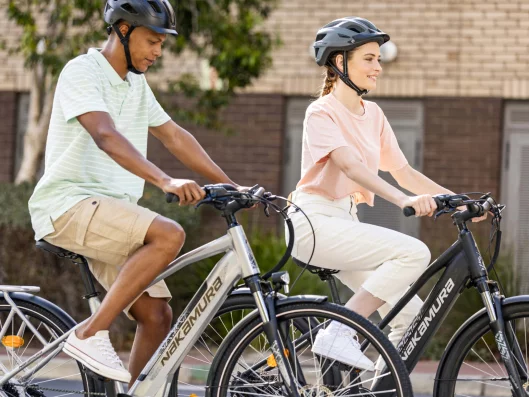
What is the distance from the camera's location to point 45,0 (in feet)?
33.4

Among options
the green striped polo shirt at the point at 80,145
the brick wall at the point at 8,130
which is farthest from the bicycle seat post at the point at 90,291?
the brick wall at the point at 8,130

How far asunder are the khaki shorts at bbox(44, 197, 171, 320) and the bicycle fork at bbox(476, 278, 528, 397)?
1394 mm

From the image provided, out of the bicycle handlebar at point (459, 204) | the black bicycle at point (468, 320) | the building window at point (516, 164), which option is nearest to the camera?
the black bicycle at point (468, 320)

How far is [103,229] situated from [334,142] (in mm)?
1049

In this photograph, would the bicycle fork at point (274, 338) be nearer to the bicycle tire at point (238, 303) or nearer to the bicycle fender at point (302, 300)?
the bicycle fender at point (302, 300)

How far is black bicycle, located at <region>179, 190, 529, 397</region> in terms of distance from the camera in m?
4.40

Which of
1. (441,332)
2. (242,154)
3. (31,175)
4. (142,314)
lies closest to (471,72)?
(242,154)

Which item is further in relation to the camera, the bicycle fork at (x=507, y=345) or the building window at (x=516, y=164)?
the building window at (x=516, y=164)

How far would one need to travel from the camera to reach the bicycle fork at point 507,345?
4359 mm

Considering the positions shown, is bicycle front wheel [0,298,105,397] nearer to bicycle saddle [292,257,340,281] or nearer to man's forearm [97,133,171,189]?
man's forearm [97,133,171,189]

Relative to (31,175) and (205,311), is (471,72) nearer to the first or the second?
(31,175)

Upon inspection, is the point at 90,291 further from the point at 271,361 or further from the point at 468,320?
the point at 468,320

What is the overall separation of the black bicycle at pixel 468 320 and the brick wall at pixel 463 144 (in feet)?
26.0

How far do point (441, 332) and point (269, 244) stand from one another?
1.72 metres
